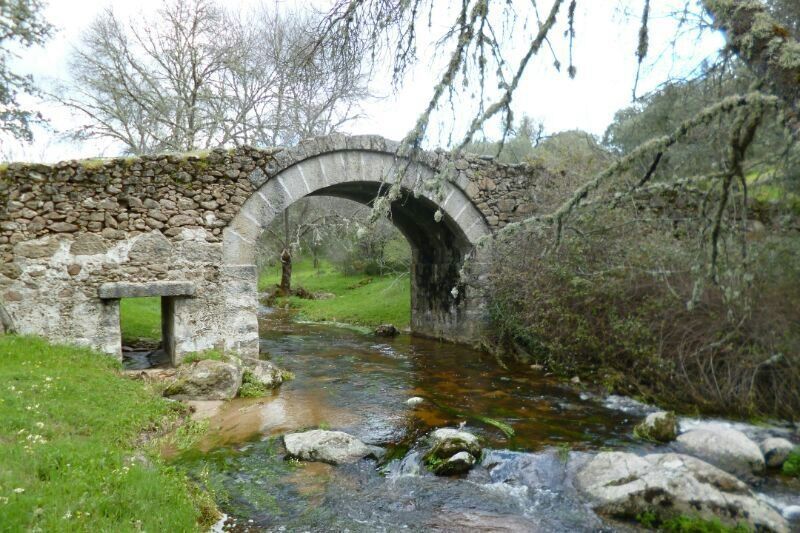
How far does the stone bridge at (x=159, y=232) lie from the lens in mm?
6531

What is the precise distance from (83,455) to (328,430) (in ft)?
A: 6.60

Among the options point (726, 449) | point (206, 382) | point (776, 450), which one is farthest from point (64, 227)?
point (776, 450)

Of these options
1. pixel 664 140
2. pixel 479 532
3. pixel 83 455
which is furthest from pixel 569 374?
pixel 83 455

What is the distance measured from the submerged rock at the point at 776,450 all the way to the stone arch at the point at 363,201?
3.03 m

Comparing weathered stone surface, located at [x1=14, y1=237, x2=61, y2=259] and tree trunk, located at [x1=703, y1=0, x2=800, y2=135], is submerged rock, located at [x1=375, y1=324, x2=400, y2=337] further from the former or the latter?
tree trunk, located at [x1=703, y1=0, x2=800, y2=135]

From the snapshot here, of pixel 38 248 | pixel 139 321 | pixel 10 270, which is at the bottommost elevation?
pixel 139 321

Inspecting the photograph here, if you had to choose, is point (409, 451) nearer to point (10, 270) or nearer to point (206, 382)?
point (206, 382)

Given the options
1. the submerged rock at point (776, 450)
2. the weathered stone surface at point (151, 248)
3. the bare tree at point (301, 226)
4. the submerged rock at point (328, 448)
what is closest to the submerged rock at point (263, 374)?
the weathered stone surface at point (151, 248)

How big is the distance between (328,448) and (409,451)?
677 mm

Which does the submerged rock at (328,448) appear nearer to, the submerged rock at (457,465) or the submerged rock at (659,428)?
the submerged rock at (457,465)

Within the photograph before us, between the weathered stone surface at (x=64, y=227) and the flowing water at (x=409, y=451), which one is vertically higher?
the weathered stone surface at (x=64, y=227)

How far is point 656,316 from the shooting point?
6.07 m

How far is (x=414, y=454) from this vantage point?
4441 millimetres

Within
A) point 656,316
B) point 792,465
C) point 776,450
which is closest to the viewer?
point 792,465
